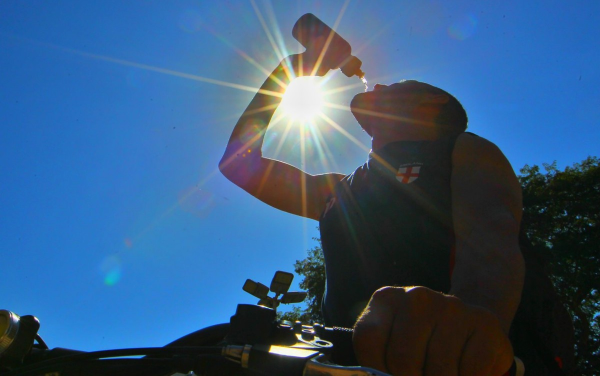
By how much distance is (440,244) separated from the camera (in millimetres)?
1546

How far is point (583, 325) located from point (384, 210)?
17.1 metres

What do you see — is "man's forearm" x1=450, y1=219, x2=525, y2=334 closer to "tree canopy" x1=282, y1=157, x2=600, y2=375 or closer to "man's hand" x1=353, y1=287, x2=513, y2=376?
"man's hand" x1=353, y1=287, x2=513, y2=376

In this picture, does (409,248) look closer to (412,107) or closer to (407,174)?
(407,174)

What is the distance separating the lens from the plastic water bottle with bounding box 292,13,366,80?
2.75 meters

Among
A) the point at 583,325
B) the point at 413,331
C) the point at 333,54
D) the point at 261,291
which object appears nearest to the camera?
the point at 413,331

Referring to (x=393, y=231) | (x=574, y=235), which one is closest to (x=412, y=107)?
(x=393, y=231)

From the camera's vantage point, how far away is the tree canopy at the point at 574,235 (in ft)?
48.1

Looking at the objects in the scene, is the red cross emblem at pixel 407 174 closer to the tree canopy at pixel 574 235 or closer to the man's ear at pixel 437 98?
the man's ear at pixel 437 98

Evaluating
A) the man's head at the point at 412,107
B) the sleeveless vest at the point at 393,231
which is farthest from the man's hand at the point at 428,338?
the man's head at the point at 412,107

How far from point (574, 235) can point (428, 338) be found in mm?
18201

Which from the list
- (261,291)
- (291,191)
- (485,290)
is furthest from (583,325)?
(485,290)

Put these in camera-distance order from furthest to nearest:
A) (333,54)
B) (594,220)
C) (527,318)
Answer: (594,220)
(333,54)
(527,318)

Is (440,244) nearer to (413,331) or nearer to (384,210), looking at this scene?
(384,210)

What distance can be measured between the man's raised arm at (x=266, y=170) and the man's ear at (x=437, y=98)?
901mm
